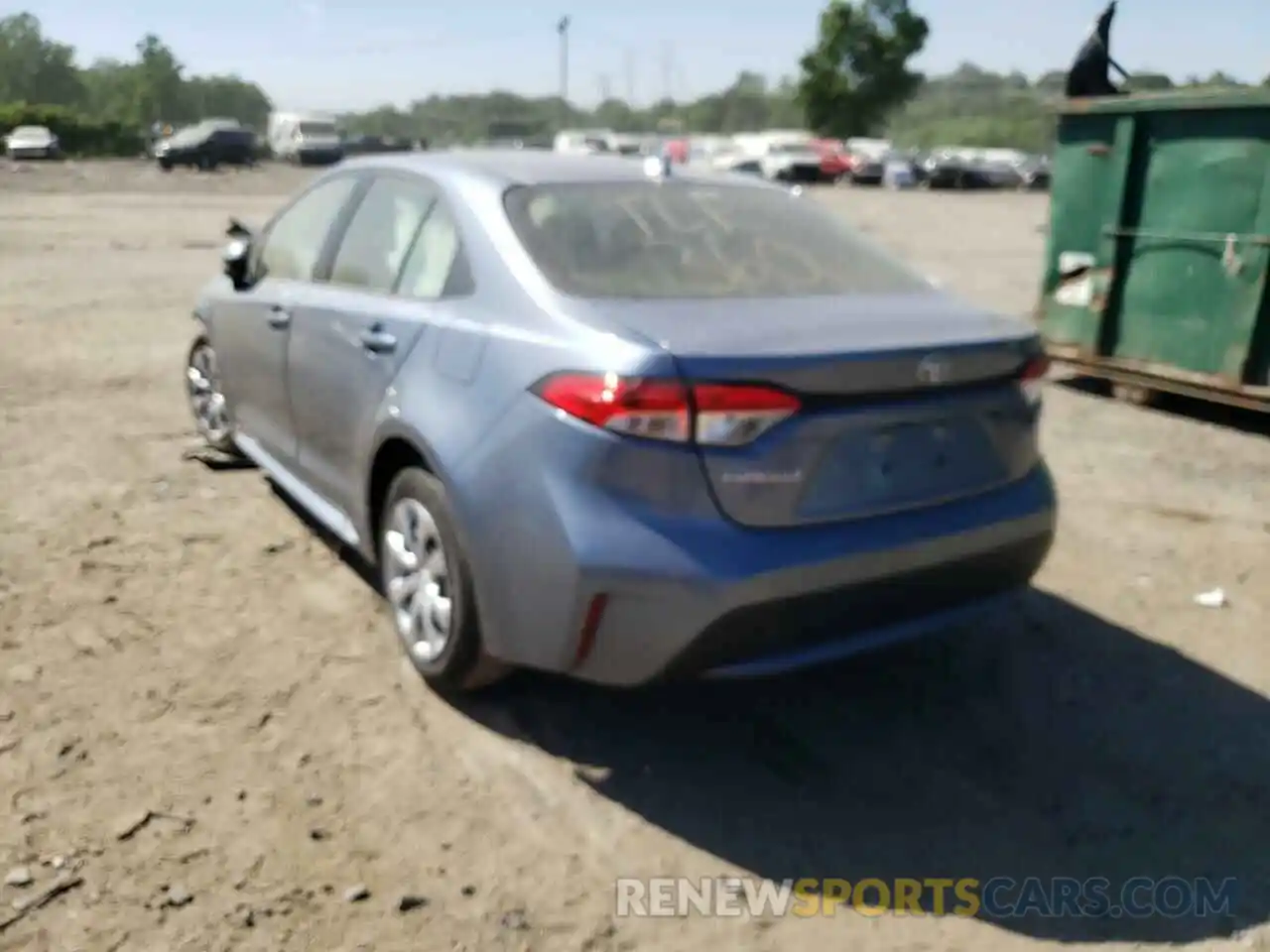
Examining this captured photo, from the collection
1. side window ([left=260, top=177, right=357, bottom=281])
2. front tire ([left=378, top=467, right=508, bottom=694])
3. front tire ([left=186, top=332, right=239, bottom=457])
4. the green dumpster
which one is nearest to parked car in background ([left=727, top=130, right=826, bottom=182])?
the green dumpster

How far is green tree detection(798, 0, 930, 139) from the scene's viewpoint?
68688 millimetres

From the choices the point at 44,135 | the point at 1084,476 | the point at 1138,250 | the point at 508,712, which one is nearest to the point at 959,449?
the point at 508,712

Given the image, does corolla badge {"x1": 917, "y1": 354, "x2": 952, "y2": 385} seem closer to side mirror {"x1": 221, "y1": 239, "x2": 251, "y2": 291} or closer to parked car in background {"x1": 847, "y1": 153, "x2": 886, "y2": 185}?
side mirror {"x1": 221, "y1": 239, "x2": 251, "y2": 291}

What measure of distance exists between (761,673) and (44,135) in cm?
5594

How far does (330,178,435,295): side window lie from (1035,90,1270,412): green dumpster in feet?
16.5

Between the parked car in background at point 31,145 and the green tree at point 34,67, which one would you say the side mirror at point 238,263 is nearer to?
the parked car in background at point 31,145

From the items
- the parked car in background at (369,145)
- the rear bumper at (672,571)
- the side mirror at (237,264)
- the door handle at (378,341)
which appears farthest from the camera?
the parked car in background at (369,145)

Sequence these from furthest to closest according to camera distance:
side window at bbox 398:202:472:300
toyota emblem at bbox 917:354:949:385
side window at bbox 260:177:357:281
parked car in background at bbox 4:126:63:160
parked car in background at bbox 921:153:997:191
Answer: parked car in background at bbox 4:126:63:160, parked car in background at bbox 921:153:997:191, side window at bbox 260:177:357:281, side window at bbox 398:202:472:300, toyota emblem at bbox 917:354:949:385

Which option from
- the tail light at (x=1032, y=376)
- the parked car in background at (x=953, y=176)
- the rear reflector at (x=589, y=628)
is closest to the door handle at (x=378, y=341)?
the rear reflector at (x=589, y=628)

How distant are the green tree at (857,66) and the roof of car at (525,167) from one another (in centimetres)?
6978

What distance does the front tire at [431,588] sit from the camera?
3256 mm

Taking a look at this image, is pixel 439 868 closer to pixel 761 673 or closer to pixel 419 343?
pixel 761 673

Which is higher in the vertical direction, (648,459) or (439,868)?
(648,459)

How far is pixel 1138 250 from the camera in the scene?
7.30m
